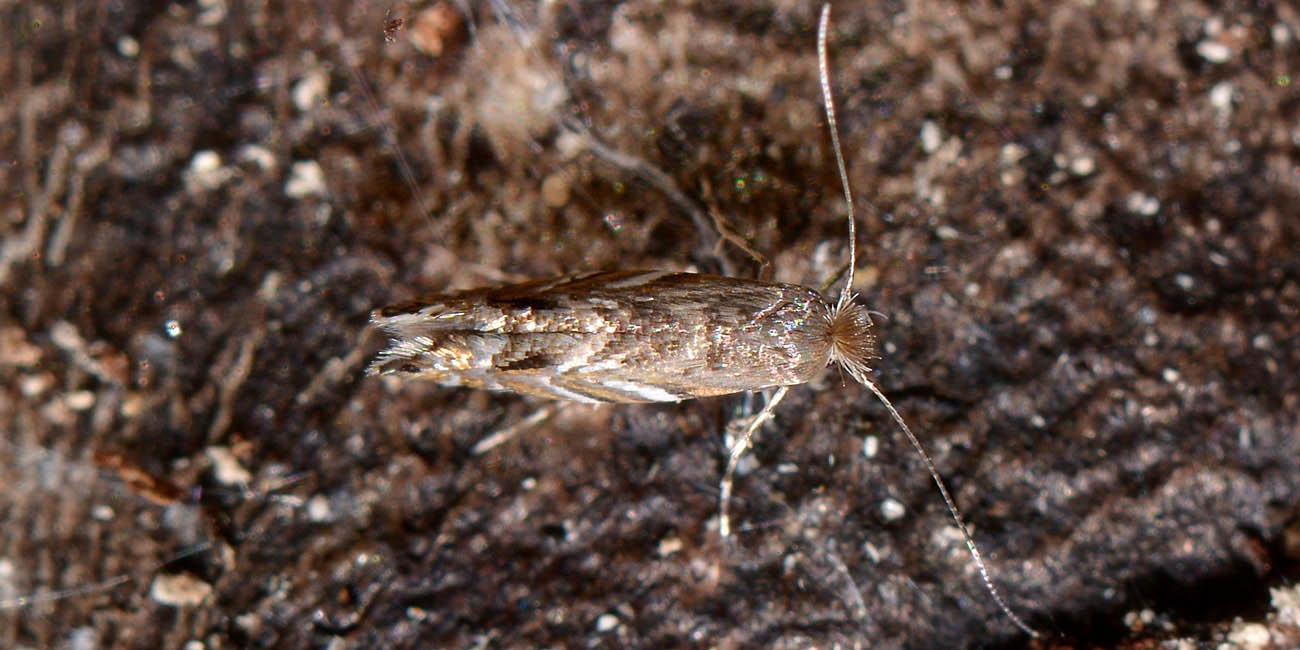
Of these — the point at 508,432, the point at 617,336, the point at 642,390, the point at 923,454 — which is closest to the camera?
the point at 617,336

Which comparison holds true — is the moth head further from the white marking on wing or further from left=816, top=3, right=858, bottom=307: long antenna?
the white marking on wing

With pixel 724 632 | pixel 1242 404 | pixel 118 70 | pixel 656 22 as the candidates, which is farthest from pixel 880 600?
pixel 118 70

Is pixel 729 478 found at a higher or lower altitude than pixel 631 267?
lower

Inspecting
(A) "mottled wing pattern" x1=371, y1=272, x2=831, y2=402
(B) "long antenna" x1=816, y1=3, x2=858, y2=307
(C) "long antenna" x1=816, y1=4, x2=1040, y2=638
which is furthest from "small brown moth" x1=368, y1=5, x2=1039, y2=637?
(B) "long antenna" x1=816, y1=3, x2=858, y2=307

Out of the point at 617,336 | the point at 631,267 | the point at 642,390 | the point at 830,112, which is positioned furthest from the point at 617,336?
the point at 830,112

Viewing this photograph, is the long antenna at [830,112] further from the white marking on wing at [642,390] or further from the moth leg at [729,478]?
the white marking on wing at [642,390]

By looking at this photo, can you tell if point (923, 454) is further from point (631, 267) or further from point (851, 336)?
point (631, 267)

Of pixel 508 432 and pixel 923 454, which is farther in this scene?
pixel 508 432
